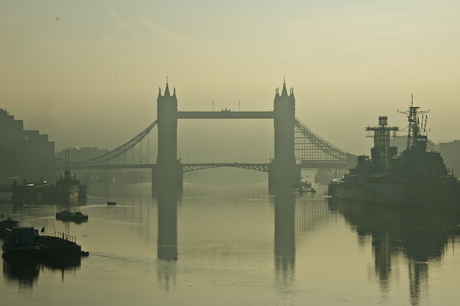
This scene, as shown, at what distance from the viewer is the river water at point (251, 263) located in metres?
26.2

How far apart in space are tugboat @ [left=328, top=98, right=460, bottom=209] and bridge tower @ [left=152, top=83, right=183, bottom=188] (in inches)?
1701

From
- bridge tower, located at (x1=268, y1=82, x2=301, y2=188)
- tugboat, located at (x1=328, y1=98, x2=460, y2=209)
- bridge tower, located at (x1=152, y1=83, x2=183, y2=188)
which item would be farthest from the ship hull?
bridge tower, located at (x1=152, y1=83, x2=183, y2=188)

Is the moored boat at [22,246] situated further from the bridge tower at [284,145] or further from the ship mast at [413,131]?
the bridge tower at [284,145]

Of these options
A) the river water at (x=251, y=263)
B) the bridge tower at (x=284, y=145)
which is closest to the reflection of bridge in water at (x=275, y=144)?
the bridge tower at (x=284, y=145)

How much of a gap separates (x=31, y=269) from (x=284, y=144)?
3472 inches

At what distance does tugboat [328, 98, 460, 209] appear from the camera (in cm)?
5715

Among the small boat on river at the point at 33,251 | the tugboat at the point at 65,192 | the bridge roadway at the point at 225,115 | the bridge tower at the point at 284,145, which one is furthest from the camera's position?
the bridge tower at the point at 284,145

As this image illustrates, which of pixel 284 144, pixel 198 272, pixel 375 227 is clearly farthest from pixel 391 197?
pixel 284 144

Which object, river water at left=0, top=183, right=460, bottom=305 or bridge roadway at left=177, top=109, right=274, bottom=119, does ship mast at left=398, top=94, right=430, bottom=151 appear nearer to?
river water at left=0, top=183, right=460, bottom=305

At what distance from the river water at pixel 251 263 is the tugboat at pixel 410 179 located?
10.1ft

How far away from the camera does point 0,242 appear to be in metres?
38.0

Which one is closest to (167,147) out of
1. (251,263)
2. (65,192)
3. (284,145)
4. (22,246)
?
(284,145)

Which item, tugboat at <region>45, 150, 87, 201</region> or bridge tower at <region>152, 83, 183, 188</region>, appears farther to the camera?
bridge tower at <region>152, 83, 183, 188</region>

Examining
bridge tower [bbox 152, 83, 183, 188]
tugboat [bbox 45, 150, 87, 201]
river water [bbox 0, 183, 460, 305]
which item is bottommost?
river water [bbox 0, 183, 460, 305]
